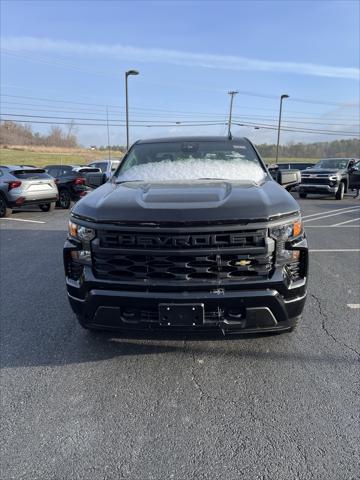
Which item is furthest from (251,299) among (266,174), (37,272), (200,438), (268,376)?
(37,272)

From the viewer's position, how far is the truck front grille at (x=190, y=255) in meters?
2.88

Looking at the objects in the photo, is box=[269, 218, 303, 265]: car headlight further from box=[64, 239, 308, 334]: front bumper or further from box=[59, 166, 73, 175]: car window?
box=[59, 166, 73, 175]: car window

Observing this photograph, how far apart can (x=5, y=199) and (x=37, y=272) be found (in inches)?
300

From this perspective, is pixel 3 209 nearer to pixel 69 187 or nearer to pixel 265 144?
pixel 69 187

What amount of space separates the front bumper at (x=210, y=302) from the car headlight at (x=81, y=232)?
21 cm

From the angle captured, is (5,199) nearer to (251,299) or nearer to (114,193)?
(114,193)

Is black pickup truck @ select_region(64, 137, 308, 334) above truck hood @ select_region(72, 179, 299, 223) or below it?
below

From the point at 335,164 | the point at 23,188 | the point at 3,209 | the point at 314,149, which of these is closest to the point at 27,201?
the point at 23,188

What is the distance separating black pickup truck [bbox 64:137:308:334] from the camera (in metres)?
2.88

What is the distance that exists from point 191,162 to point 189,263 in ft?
6.21

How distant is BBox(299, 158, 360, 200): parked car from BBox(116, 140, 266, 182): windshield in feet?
49.0

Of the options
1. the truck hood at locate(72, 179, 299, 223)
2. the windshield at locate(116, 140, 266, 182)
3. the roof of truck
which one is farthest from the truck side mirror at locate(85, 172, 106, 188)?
the truck hood at locate(72, 179, 299, 223)

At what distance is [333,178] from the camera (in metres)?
18.7

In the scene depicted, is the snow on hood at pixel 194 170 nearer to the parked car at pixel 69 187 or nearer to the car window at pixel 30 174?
the car window at pixel 30 174
